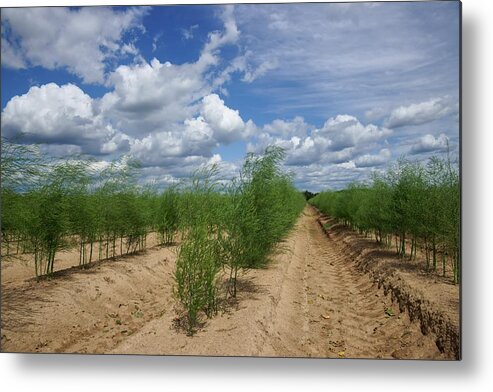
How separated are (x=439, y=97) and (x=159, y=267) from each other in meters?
8.45

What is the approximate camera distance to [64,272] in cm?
906

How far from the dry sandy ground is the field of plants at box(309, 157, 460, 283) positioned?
4.57 feet

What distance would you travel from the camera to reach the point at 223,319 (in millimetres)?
6105

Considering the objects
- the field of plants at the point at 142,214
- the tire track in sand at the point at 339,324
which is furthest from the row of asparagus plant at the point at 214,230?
the tire track in sand at the point at 339,324

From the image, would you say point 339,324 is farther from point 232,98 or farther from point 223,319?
point 232,98

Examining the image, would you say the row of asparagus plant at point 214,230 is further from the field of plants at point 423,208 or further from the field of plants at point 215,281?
the field of plants at point 423,208

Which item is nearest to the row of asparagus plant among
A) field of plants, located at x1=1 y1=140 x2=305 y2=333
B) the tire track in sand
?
field of plants, located at x1=1 y1=140 x2=305 y2=333

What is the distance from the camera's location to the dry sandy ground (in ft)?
17.1

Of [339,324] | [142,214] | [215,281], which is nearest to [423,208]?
[339,324]

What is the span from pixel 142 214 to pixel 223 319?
6520mm

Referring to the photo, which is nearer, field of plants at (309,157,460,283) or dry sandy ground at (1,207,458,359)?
dry sandy ground at (1,207,458,359)

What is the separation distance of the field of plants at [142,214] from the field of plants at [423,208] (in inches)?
106

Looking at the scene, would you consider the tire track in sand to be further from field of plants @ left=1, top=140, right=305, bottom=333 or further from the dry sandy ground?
field of plants @ left=1, top=140, right=305, bottom=333

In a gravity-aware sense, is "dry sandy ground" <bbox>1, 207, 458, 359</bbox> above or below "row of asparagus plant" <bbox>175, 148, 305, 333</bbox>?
below
